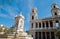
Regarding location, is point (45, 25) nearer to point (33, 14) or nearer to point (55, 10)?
point (33, 14)

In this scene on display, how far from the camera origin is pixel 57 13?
3962 centimetres

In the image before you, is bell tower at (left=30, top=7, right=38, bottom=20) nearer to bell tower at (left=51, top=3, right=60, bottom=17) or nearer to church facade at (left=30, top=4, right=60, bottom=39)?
church facade at (left=30, top=4, right=60, bottom=39)

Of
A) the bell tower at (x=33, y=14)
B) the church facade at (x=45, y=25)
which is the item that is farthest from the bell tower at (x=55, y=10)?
the bell tower at (x=33, y=14)

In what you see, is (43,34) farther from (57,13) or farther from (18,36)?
(18,36)

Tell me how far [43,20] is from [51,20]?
10.5 feet

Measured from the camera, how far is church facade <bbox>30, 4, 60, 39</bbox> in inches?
1463

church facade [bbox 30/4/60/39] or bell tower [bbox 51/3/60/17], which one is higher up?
bell tower [bbox 51/3/60/17]

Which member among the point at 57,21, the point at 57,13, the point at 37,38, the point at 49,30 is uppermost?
the point at 57,13

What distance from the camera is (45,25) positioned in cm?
3888

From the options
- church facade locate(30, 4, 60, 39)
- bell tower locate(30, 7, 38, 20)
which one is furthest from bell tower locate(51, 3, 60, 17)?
bell tower locate(30, 7, 38, 20)

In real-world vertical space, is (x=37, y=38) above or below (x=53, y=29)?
below

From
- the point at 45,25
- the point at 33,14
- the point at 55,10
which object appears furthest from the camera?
the point at 33,14

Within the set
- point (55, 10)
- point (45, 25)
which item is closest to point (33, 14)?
point (45, 25)

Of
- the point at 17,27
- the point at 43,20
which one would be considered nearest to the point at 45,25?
the point at 43,20
